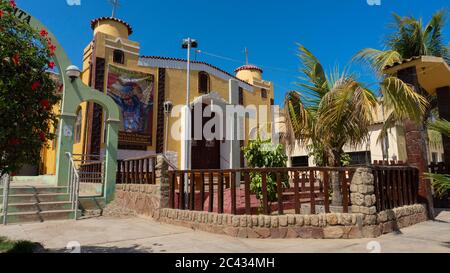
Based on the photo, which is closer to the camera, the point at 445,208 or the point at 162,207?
the point at 162,207

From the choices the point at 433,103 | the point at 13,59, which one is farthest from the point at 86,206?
the point at 433,103

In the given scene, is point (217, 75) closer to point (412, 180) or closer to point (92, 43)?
point (92, 43)

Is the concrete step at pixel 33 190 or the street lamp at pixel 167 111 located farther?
the street lamp at pixel 167 111

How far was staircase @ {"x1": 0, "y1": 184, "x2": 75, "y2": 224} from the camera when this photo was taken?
7879 millimetres

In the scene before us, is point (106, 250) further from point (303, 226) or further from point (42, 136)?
point (303, 226)

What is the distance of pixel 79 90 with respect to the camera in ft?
33.7

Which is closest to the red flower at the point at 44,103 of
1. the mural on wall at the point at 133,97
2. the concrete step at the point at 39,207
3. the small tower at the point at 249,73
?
the concrete step at the point at 39,207

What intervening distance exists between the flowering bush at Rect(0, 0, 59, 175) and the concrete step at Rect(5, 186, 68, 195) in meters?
5.69

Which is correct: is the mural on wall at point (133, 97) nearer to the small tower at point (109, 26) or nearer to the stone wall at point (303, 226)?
the small tower at point (109, 26)

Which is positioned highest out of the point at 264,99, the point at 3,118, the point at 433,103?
the point at 264,99

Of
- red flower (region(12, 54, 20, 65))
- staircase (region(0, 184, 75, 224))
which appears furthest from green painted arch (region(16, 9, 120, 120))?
red flower (region(12, 54, 20, 65))

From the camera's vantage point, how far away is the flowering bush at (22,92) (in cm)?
355

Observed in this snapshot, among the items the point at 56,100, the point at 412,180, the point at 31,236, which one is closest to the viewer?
the point at 56,100

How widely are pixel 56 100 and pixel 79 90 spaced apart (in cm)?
665
